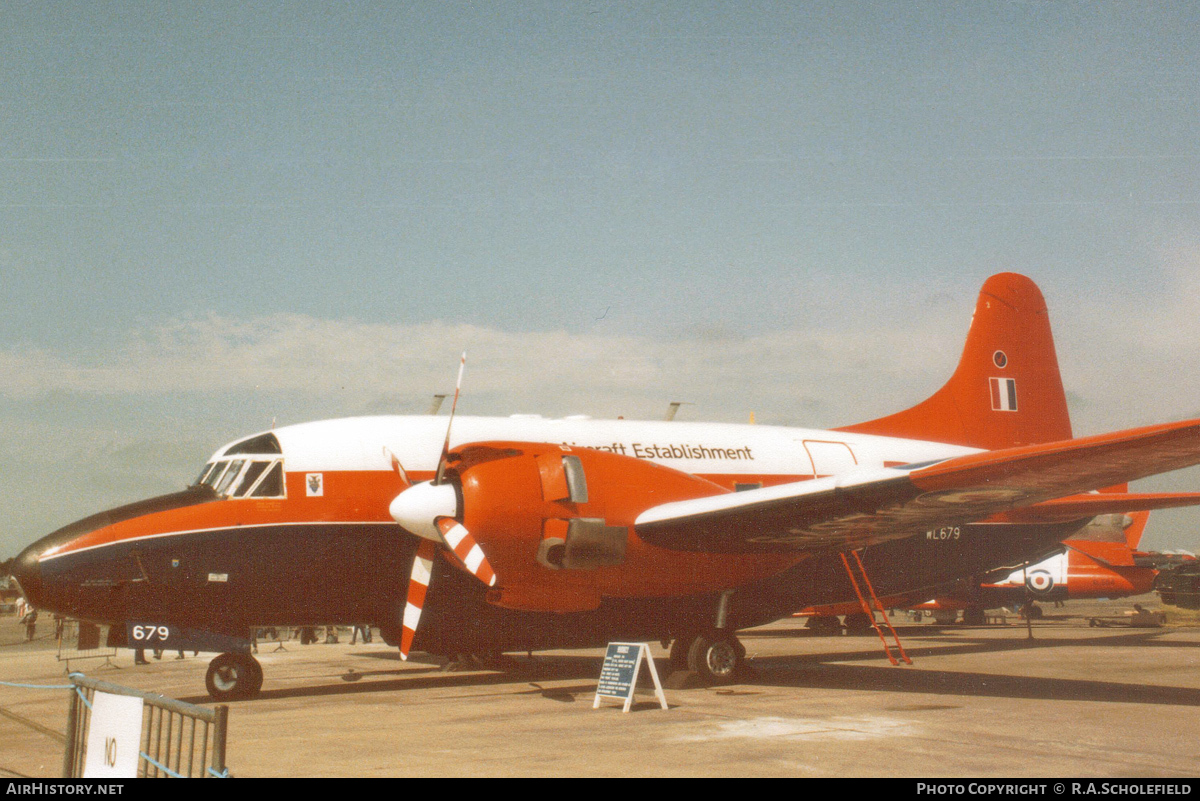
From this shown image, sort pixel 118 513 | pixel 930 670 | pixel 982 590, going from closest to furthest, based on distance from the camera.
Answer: pixel 118 513, pixel 930 670, pixel 982 590

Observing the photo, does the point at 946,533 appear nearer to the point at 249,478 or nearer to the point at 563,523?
the point at 563,523

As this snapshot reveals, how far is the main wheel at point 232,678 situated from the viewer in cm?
1209

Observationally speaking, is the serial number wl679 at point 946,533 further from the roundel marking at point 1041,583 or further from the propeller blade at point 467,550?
the roundel marking at point 1041,583

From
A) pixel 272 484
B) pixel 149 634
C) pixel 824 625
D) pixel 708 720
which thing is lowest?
pixel 824 625

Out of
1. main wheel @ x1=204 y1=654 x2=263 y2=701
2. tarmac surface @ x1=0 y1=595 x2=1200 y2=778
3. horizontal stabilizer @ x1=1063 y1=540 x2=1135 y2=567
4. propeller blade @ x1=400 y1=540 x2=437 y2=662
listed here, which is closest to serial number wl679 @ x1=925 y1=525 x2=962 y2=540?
tarmac surface @ x1=0 y1=595 x2=1200 y2=778

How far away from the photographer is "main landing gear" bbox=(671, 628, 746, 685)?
13.2 meters

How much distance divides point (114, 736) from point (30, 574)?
22.5 ft

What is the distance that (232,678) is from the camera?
481 inches

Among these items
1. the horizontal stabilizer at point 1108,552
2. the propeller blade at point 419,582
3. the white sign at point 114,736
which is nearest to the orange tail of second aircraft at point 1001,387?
the propeller blade at point 419,582

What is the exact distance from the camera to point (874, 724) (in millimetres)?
9422

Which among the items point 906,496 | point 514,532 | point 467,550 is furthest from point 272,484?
point 906,496
